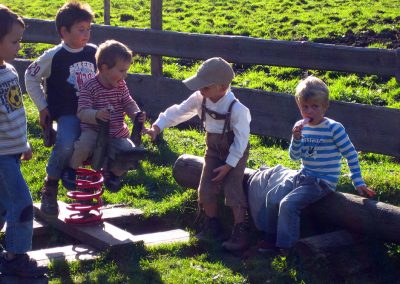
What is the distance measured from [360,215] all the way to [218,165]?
1.18 metres

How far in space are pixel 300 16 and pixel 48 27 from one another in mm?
5998

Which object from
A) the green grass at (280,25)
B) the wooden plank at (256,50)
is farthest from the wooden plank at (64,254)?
the green grass at (280,25)

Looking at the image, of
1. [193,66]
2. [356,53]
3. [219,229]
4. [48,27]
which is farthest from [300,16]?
[219,229]

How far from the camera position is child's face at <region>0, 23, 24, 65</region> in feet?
17.3

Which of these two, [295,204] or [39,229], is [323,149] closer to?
[295,204]

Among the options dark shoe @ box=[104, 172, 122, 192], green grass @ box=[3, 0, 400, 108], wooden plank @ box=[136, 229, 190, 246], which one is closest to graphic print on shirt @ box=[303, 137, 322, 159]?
wooden plank @ box=[136, 229, 190, 246]

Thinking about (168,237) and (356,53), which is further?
(356,53)

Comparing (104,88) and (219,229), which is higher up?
(104,88)

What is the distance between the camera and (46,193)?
649 cm

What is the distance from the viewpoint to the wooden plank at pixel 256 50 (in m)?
8.41

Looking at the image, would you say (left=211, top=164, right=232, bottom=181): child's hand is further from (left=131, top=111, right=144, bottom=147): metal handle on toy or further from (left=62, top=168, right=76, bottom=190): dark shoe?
(left=62, top=168, right=76, bottom=190): dark shoe

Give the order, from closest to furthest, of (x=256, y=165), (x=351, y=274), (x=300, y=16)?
(x=351, y=274) → (x=256, y=165) → (x=300, y=16)

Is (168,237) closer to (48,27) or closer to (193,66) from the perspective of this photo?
(48,27)

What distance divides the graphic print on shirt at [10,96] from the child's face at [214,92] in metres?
1.51
